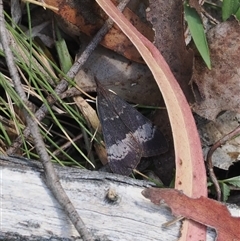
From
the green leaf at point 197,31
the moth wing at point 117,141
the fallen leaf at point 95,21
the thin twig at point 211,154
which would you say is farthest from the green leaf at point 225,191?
the fallen leaf at point 95,21

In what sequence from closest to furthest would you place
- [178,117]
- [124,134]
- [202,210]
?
[202,210] < [178,117] < [124,134]

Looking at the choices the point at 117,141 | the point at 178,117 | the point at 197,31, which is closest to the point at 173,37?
the point at 197,31

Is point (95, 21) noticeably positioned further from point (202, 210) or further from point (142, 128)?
point (202, 210)

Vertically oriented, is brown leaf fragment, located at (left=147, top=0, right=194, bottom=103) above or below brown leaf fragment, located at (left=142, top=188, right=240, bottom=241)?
above

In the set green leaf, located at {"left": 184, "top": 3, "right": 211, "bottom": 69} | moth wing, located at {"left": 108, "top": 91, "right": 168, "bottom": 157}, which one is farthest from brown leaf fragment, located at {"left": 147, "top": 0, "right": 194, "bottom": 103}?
moth wing, located at {"left": 108, "top": 91, "right": 168, "bottom": 157}

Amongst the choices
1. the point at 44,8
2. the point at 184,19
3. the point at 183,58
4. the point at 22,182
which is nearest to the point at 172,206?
the point at 22,182

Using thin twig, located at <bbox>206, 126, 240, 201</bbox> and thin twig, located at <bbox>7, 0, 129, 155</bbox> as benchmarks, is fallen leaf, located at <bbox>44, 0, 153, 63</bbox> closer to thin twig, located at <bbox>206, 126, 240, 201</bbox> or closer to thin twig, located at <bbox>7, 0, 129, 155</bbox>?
thin twig, located at <bbox>7, 0, 129, 155</bbox>
